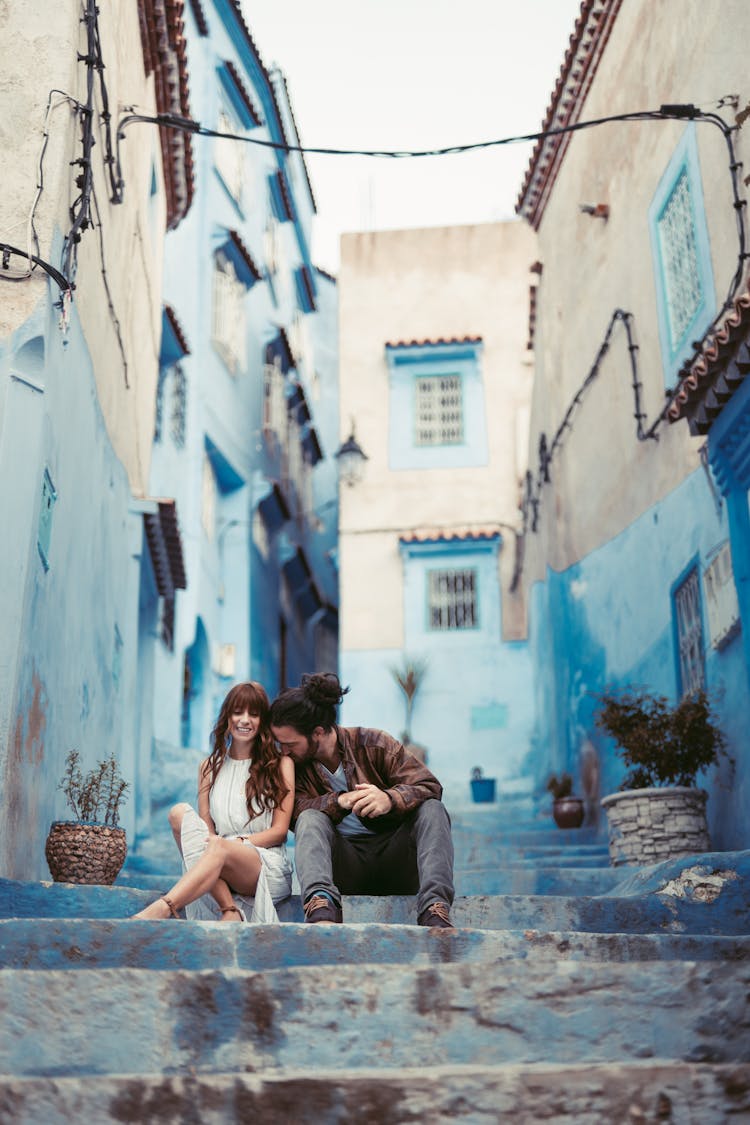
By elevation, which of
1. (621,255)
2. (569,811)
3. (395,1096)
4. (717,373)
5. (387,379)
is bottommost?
(395,1096)

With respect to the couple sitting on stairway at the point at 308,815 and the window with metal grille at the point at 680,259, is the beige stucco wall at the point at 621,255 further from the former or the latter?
the couple sitting on stairway at the point at 308,815

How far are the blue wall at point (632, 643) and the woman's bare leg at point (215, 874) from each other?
13.5 feet

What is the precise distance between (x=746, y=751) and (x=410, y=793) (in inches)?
142

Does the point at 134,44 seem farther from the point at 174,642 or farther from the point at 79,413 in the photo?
the point at 174,642

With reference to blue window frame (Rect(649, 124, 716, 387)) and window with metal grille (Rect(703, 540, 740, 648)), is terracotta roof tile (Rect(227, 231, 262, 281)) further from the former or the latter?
window with metal grille (Rect(703, 540, 740, 648))

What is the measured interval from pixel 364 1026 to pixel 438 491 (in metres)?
18.0

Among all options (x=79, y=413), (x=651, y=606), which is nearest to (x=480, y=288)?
(x=651, y=606)

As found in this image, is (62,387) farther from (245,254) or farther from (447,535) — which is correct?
(447,535)

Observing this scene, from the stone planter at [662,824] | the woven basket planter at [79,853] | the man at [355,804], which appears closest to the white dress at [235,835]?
the man at [355,804]

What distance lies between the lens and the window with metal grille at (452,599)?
20359mm

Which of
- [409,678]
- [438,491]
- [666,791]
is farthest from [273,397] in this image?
[666,791]

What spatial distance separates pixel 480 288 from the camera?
22.1 metres

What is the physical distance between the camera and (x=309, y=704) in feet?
18.2

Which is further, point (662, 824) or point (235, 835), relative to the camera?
point (662, 824)
